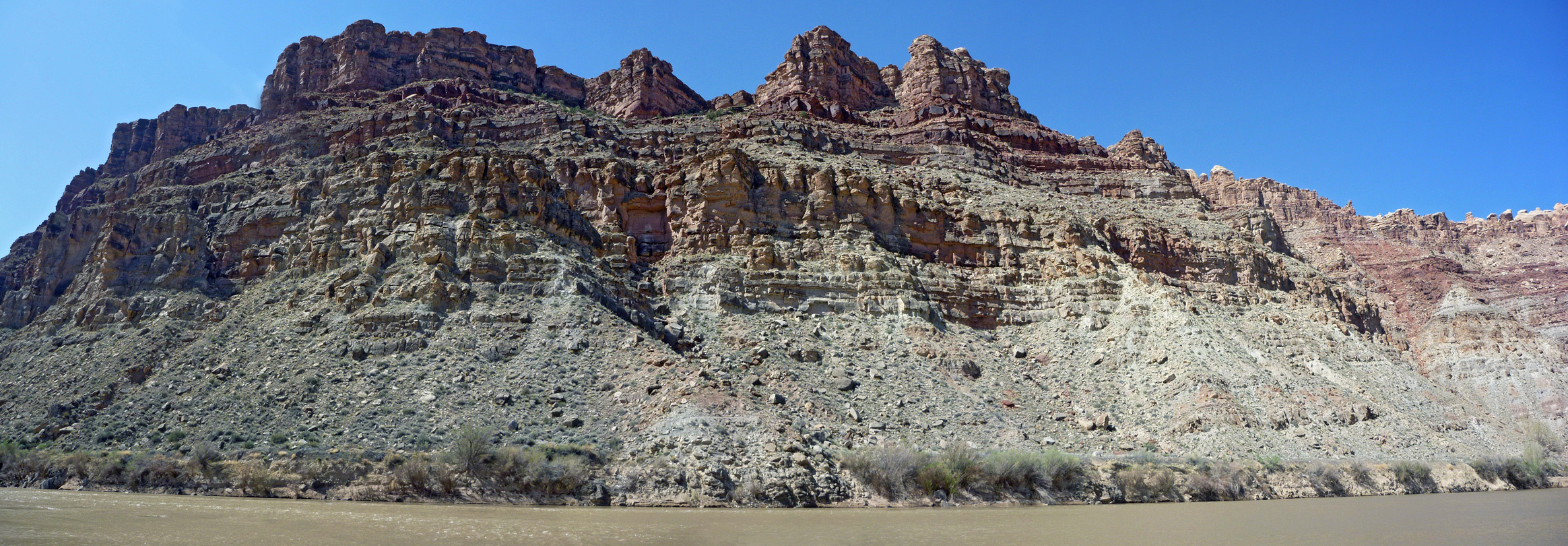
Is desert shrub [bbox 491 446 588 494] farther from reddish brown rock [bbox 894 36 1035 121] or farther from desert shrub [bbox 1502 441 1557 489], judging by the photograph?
reddish brown rock [bbox 894 36 1035 121]

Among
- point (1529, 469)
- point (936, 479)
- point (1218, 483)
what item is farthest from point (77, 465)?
point (1529, 469)

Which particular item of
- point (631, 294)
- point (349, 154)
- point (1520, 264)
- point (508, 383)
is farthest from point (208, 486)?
point (1520, 264)

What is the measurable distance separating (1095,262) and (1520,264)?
5267 centimetres

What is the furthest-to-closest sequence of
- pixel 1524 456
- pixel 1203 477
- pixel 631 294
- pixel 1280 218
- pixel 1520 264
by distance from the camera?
pixel 1280 218, pixel 1520 264, pixel 631 294, pixel 1524 456, pixel 1203 477

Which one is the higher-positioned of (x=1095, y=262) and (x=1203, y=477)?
(x=1095, y=262)

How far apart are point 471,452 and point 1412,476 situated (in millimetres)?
35461

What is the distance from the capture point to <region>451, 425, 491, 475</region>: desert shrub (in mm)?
26688

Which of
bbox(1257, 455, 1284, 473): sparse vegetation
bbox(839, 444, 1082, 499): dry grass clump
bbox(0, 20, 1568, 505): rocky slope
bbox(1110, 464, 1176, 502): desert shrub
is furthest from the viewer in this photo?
bbox(1257, 455, 1284, 473): sparse vegetation

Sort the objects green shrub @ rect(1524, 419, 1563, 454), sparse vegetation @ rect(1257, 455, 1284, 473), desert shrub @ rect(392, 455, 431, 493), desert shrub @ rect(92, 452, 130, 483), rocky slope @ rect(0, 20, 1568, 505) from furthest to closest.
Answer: green shrub @ rect(1524, 419, 1563, 454) < sparse vegetation @ rect(1257, 455, 1284, 473) < rocky slope @ rect(0, 20, 1568, 505) < desert shrub @ rect(92, 452, 130, 483) < desert shrub @ rect(392, 455, 431, 493)

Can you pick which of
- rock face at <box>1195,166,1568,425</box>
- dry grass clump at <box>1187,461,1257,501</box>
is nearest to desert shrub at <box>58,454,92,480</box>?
Answer: dry grass clump at <box>1187,461,1257,501</box>

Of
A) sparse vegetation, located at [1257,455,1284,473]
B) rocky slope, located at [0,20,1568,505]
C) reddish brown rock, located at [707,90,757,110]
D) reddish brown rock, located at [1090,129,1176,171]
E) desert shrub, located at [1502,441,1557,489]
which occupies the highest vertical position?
reddish brown rock, located at [707,90,757,110]

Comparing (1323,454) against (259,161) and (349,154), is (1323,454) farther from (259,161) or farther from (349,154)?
(259,161)

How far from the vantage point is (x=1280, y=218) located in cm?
8794

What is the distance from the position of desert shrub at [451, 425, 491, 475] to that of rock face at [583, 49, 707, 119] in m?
44.2
